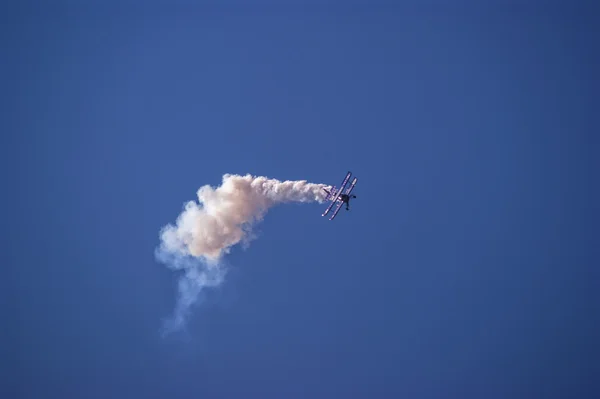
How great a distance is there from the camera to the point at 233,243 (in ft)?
376

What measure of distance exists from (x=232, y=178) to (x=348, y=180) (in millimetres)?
13540

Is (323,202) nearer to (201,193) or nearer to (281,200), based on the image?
(281,200)

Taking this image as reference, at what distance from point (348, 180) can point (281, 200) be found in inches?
326

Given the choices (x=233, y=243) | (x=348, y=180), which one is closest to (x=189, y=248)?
(x=233, y=243)

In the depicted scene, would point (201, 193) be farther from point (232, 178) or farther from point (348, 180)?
point (348, 180)

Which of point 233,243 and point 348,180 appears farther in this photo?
point 233,243

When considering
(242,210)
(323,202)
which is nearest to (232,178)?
(242,210)

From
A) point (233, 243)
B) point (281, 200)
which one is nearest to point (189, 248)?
point (233, 243)

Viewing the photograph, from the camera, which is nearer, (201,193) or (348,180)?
(348,180)

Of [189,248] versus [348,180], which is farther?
[189,248]

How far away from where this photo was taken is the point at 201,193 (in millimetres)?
115250

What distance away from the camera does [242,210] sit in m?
113

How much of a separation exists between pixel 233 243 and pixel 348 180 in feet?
51.8

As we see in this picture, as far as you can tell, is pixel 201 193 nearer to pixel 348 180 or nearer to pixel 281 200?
pixel 281 200
